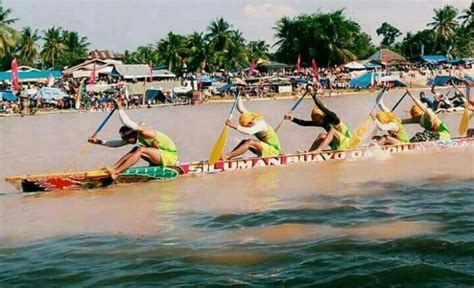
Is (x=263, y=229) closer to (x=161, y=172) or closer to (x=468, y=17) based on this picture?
(x=161, y=172)

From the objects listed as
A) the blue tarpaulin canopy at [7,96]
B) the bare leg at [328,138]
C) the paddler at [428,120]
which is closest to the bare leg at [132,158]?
the bare leg at [328,138]

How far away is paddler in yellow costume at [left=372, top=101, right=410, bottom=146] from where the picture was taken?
54.9 feet

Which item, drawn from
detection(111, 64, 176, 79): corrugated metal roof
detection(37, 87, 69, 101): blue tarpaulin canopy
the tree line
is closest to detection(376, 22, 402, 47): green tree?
the tree line

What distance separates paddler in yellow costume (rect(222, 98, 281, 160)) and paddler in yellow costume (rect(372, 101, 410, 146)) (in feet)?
9.87

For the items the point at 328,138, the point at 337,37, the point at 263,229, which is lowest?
the point at 263,229

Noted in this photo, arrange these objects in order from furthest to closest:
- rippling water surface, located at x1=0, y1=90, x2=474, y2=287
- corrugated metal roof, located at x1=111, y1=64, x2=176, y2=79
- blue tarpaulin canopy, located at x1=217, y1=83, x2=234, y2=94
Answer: corrugated metal roof, located at x1=111, y1=64, x2=176, y2=79, blue tarpaulin canopy, located at x1=217, y1=83, x2=234, y2=94, rippling water surface, located at x1=0, y1=90, x2=474, y2=287

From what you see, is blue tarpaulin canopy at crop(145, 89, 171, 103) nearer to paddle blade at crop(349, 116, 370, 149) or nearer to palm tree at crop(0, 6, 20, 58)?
palm tree at crop(0, 6, 20, 58)

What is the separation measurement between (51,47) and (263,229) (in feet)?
265

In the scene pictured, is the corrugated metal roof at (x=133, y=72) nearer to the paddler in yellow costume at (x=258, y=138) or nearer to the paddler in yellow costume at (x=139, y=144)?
the paddler in yellow costume at (x=258, y=138)

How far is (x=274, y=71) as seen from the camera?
250 ft

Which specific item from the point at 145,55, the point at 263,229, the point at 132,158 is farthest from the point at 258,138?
the point at 145,55

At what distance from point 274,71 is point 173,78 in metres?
13.0

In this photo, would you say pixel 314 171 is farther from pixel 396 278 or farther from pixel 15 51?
pixel 15 51

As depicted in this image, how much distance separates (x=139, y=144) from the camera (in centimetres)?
1343
